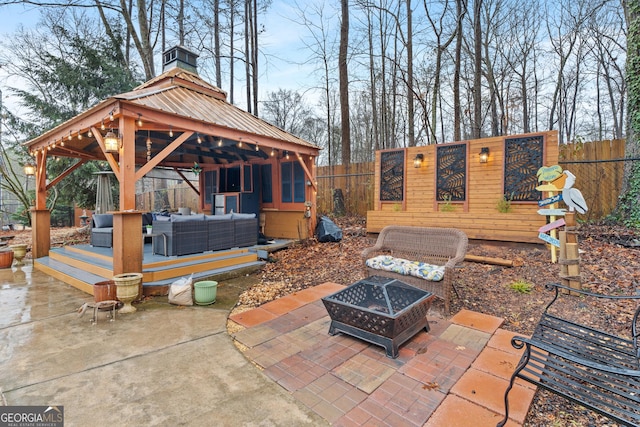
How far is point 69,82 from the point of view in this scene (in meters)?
9.38

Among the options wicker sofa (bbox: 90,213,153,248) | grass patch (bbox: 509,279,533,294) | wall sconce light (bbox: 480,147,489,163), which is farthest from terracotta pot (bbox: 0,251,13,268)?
wall sconce light (bbox: 480,147,489,163)

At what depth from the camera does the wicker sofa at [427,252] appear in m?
3.22

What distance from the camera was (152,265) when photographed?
459 cm

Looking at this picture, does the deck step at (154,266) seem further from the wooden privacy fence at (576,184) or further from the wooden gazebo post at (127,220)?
the wooden privacy fence at (576,184)

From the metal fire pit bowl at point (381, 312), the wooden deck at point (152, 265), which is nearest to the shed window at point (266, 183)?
the wooden deck at point (152, 265)

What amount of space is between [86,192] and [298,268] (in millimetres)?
9064

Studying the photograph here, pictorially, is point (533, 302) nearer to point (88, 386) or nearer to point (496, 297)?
point (496, 297)

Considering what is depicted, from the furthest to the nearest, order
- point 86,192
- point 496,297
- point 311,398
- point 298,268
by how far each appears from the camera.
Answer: point 86,192
point 298,268
point 496,297
point 311,398

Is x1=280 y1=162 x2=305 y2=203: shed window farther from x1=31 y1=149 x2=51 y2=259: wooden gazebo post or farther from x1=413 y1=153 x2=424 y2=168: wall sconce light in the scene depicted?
x1=31 y1=149 x2=51 y2=259: wooden gazebo post

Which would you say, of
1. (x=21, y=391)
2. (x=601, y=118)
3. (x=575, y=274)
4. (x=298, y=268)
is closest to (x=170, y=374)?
(x=21, y=391)

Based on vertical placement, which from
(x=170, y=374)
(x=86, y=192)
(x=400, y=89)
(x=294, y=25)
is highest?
(x=294, y=25)

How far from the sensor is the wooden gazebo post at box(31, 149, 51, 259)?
6609mm

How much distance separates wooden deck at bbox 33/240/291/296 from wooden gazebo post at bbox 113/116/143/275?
340 millimetres

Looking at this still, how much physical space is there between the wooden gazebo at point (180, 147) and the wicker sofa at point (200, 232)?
88 cm
